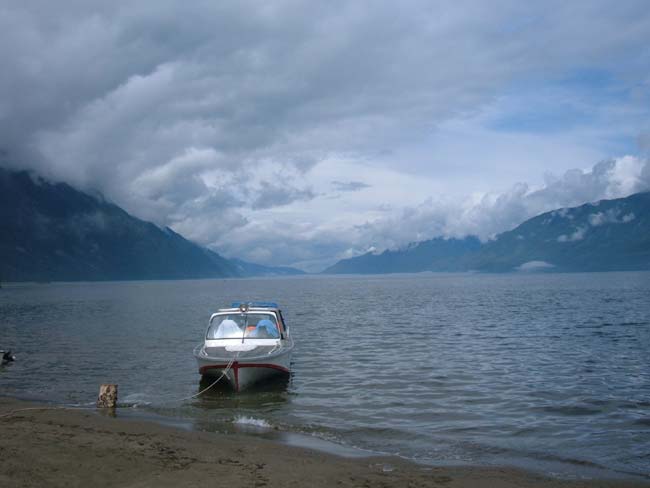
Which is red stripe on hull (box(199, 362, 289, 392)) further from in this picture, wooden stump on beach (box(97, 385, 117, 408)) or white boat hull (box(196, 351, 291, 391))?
wooden stump on beach (box(97, 385, 117, 408))

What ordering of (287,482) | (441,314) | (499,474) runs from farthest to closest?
(441,314) → (499,474) → (287,482)

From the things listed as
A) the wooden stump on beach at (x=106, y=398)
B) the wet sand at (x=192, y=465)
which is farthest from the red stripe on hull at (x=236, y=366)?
the wet sand at (x=192, y=465)

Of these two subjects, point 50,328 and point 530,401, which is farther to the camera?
point 50,328

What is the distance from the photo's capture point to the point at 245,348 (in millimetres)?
22562

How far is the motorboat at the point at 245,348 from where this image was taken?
20.7 m

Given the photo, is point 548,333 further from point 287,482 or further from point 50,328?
point 50,328

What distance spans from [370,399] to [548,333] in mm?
23656

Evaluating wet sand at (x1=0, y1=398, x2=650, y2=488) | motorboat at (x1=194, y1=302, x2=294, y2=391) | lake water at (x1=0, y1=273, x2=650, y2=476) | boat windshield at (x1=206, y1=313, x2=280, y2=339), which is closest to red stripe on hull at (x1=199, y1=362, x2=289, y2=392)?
motorboat at (x1=194, y1=302, x2=294, y2=391)

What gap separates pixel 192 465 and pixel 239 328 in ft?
42.0

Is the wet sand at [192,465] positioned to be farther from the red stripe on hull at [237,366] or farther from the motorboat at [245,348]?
the motorboat at [245,348]

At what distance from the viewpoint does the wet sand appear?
1045 cm

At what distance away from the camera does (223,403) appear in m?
19.5

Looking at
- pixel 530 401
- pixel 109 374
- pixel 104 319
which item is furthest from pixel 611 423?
pixel 104 319

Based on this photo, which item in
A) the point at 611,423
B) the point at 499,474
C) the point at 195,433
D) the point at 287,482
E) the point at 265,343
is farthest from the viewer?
the point at 265,343
